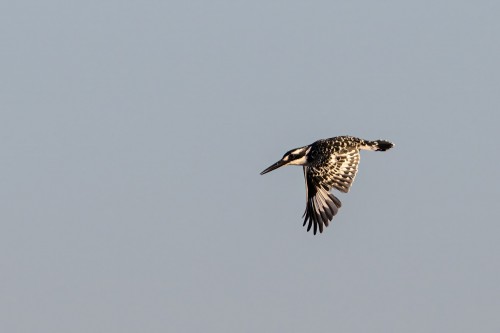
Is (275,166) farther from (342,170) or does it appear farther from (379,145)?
(342,170)

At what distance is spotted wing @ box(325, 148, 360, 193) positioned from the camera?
5953 centimetres

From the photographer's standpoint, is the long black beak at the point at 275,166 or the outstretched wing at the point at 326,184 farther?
the long black beak at the point at 275,166

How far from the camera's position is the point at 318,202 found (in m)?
59.8

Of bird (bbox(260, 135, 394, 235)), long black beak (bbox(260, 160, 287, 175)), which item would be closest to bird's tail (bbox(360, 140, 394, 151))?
bird (bbox(260, 135, 394, 235))

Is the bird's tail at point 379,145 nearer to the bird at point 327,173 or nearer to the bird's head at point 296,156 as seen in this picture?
the bird at point 327,173

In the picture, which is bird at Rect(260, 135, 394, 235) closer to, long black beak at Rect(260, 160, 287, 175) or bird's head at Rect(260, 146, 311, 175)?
bird's head at Rect(260, 146, 311, 175)

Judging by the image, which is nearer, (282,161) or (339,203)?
(339,203)

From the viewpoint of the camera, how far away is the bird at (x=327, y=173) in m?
59.5

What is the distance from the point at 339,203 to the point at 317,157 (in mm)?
2207

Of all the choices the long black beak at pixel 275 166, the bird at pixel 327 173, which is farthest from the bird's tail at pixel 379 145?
the long black beak at pixel 275 166

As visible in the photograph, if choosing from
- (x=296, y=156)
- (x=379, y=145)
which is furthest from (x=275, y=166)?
(x=379, y=145)

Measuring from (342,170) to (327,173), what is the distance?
479mm

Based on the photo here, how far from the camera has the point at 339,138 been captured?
61.3m

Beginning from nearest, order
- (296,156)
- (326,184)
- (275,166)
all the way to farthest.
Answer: (326,184) < (296,156) < (275,166)
